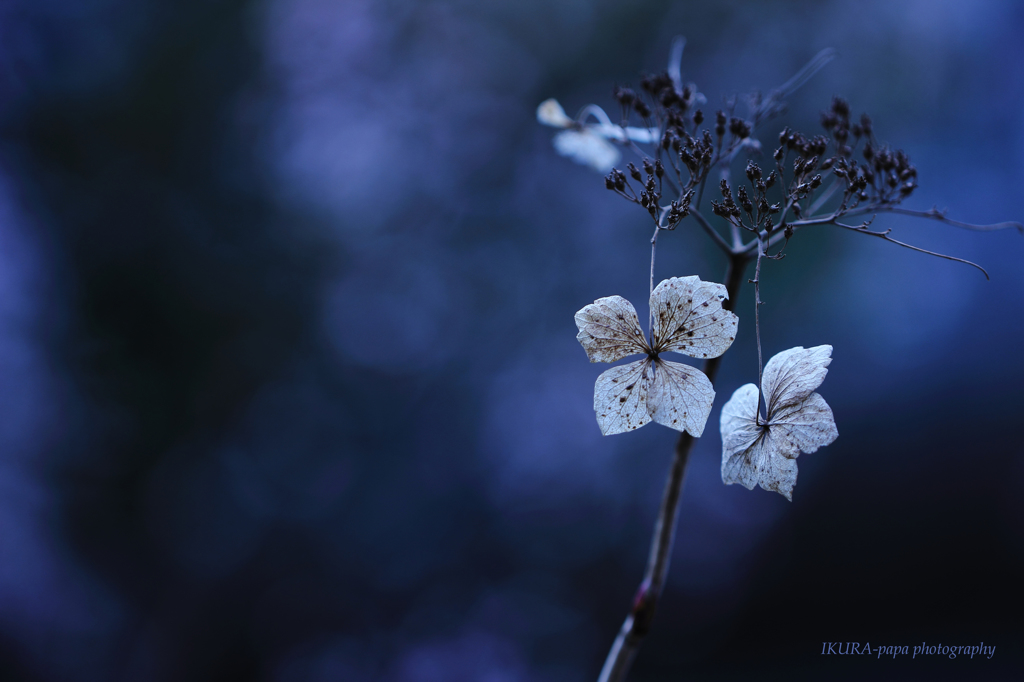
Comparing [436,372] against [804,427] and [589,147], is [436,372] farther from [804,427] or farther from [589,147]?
[804,427]

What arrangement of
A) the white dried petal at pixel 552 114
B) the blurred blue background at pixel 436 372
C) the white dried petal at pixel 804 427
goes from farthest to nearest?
1. the blurred blue background at pixel 436 372
2. the white dried petal at pixel 552 114
3. the white dried petal at pixel 804 427

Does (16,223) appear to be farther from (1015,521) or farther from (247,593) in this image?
(1015,521)

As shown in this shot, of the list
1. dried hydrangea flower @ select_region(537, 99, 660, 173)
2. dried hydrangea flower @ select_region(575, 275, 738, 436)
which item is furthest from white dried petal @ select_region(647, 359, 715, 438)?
dried hydrangea flower @ select_region(537, 99, 660, 173)

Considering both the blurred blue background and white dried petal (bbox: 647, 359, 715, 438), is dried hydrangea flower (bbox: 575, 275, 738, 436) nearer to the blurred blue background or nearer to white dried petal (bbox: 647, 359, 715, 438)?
white dried petal (bbox: 647, 359, 715, 438)

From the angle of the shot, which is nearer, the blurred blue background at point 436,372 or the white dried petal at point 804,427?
the white dried petal at point 804,427

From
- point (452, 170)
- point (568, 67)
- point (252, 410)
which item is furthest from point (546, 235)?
point (252, 410)

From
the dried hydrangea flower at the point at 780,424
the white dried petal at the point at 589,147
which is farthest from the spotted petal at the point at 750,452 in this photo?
the white dried petal at the point at 589,147

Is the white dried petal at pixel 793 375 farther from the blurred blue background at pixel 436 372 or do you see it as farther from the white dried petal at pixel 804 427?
the blurred blue background at pixel 436 372
